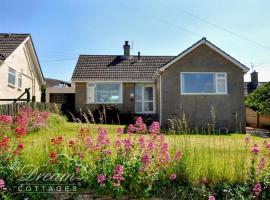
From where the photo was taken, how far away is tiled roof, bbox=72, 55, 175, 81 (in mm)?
26688

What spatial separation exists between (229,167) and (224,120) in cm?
1518

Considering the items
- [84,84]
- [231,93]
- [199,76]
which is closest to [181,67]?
[199,76]

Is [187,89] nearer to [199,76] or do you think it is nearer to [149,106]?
[199,76]

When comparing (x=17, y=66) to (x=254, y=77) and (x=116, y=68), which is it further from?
(x=254, y=77)

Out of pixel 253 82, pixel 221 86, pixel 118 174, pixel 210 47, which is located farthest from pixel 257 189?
pixel 253 82

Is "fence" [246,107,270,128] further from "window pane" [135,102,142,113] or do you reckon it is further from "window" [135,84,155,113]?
"window pane" [135,102,142,113]

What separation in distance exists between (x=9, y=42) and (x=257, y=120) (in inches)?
871

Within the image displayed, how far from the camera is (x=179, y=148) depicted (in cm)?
720

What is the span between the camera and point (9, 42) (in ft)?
86.4

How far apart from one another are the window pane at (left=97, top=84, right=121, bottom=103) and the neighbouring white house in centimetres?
502

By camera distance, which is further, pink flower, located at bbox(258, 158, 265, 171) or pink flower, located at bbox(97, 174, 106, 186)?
pink flower, located at bbox(258, 158, 265, 171)

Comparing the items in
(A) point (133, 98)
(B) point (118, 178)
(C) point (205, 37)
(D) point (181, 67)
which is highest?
(C) point (205, 37)

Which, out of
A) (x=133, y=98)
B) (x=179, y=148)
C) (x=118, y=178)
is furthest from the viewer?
(x=133, y=98)

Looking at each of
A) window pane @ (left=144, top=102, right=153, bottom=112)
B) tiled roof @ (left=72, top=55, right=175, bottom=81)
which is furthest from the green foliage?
window pane @ (left=144, top=102, right=153, bottom=112)
